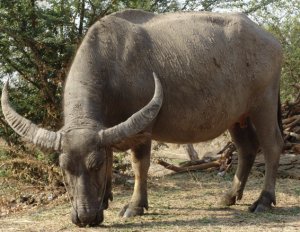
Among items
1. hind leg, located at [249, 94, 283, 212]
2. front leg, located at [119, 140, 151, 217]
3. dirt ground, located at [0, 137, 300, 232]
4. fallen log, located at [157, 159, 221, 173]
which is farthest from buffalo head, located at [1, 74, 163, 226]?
fallen log, located at [157, 159, 221, 173]

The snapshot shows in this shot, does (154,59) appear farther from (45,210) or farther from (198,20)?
(45,210)

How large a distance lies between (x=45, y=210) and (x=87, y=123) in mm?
2686

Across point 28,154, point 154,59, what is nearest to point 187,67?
point 154,59

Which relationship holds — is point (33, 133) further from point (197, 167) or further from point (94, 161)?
point (197, 167)

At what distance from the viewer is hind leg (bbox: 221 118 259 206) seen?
8094mm

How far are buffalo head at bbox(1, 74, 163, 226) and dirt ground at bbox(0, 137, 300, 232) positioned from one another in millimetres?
400

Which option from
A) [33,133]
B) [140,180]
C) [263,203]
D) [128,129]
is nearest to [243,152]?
[263,203]

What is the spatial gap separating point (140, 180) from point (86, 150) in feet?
4.55

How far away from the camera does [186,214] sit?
717 cm

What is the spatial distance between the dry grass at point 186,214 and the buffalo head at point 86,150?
0.40 m

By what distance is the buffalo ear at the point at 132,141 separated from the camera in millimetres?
6145

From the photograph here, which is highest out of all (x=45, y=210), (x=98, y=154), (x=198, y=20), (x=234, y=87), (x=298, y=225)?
(x=198, y=20)

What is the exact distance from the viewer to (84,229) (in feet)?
19.9

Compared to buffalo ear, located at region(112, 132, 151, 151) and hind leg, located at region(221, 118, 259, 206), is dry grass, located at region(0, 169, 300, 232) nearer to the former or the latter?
hind leg, located at region(221, 118, 259, 206)
